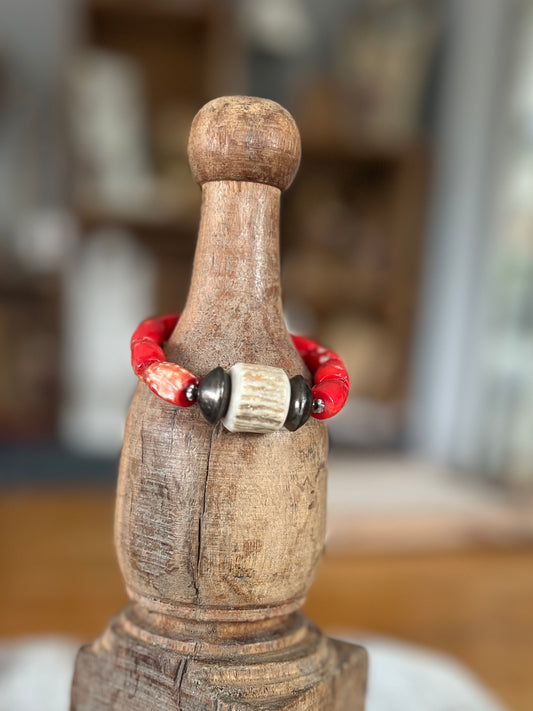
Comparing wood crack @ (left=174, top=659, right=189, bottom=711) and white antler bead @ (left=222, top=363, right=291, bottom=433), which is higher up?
white antler bead @ (left=222, top=363, right=291, bottom=433)

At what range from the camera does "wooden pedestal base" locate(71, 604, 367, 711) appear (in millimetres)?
462

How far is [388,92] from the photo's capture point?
229cm

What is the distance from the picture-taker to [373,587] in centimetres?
134

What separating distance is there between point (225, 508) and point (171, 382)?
3.4 inches

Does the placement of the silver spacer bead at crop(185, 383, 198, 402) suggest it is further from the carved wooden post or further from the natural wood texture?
the natural wood texture

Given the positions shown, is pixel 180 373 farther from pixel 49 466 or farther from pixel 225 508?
pixel 49 466

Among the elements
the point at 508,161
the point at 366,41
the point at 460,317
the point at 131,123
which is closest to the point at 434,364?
the point at 460,317

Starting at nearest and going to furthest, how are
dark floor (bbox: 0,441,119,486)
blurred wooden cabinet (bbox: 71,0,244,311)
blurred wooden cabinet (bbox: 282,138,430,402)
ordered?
dark floor (bbox: 0,441,119,486), blurred wooden cabinet (bbox: 71,0,244,311), blurred wooden cabinet (bbox: 282,138,430,402)

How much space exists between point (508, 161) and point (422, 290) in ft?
1.57

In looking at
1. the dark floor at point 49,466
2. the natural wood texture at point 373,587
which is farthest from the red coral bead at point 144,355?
the dark floor at point 49,466

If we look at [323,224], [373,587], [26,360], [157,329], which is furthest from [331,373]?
[26,360]

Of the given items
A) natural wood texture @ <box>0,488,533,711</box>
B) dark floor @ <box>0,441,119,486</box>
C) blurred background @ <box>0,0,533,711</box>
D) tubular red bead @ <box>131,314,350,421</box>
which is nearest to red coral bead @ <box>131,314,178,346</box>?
tubular red bead @ <box>131,314,350,421</box>

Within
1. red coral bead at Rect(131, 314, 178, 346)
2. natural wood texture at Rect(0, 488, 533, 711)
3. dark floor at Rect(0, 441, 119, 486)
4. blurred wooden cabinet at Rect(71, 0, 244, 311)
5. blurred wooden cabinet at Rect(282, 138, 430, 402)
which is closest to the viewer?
red coral bead at Rect(131, 314, 178, 346)

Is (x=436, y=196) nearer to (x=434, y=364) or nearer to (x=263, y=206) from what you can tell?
(x=434, y=364)
